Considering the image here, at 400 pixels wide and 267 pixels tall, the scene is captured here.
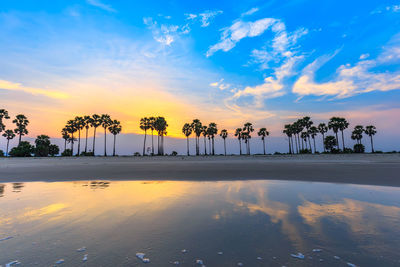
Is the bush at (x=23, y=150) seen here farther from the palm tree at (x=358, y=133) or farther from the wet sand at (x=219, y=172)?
the palm tree at (x=358, y=133)

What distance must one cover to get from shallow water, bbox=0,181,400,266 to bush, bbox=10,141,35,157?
73583mm

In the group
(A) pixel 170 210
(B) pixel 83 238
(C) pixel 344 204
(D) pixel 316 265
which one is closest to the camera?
(D) pixel 316 265

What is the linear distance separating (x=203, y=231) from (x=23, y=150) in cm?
8214

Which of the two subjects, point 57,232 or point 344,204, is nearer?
point 57,232

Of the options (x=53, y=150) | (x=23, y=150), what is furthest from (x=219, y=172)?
(x=53, y=150)

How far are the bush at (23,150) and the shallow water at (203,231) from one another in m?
73.6

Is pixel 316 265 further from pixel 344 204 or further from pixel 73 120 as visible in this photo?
pixel 73 120

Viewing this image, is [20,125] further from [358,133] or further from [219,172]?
[358,133]

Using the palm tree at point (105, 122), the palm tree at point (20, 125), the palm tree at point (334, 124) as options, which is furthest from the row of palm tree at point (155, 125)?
the palm tree at point (334, 124)

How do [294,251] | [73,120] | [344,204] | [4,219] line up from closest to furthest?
1. [294,251]
2. [4,219]
3. [344,204]
4. [73,120]

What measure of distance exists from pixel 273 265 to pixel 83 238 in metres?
4.04

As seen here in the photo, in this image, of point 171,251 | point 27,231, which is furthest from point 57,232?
point 171,251

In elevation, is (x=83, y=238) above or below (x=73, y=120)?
below

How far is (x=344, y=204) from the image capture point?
6.90 m
